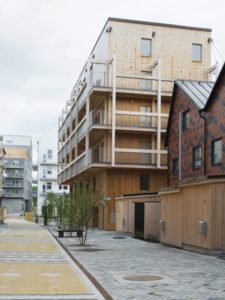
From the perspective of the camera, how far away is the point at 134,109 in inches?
1903

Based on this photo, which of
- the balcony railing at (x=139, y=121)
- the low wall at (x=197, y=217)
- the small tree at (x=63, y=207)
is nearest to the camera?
the low wall at (x=197, y=217)

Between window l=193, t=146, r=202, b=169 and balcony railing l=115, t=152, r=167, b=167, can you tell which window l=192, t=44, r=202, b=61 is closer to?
balcony railing l=115, t=152, r=167, b=167

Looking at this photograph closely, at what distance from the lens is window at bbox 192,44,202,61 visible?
2032 inches

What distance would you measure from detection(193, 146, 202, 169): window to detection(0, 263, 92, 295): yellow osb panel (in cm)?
1847

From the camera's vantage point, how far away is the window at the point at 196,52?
2032 inches

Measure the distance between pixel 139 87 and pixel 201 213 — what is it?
1178 inches

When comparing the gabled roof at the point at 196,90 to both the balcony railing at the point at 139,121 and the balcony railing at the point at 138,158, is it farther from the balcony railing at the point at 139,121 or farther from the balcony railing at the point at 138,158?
the balcony railing at the point at 138,158

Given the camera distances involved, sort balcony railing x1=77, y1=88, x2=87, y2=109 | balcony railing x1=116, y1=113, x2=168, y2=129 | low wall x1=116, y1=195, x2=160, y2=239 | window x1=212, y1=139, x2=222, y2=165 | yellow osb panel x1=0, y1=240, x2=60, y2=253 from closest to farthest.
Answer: yellow osb panel x1=0, y1=240, x2=60, y2=253, low wall x1=116, y1=195, x2=160, y2=239, window x1=212, y1=139, x2=222, y2=165, balcony railing x1=116, y1=113, x2=168, y2=129, balcony railing x1=77, y1=88, x2=87, y2=109

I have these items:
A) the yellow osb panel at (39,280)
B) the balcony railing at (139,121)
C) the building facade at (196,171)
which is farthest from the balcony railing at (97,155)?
the yellow osb panel at (39,280)

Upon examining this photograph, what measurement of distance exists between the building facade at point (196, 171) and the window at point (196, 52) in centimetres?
1391

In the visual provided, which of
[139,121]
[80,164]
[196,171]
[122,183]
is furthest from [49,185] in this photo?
[196,171]

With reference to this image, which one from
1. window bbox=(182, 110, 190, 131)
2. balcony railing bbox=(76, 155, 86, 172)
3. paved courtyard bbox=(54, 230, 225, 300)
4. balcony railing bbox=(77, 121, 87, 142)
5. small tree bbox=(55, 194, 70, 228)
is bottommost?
paved courtyard bbox=(54, 230, 225, 300)

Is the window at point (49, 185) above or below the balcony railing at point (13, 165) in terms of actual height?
below

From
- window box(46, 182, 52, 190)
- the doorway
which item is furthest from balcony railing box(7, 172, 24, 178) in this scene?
the doorway
